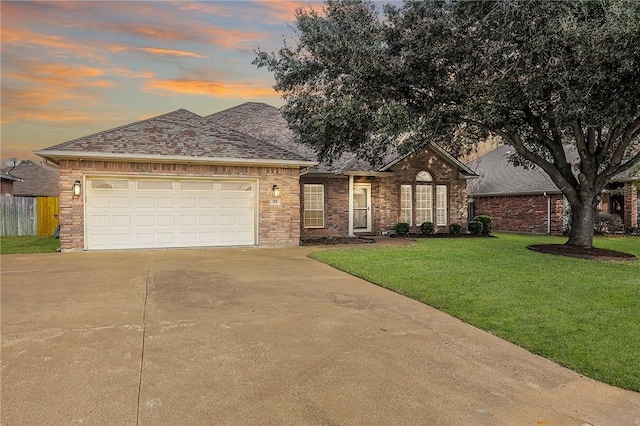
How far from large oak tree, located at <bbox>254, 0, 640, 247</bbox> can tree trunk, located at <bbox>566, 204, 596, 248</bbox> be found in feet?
0.10

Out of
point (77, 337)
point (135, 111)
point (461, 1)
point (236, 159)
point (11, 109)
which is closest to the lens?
point (77, 337)

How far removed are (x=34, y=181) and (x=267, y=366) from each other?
115ft

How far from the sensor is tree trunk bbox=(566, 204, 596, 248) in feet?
41.2

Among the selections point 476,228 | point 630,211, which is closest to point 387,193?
point 476,228

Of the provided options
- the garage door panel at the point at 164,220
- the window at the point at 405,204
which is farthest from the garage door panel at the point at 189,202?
the window at the point at 405,204

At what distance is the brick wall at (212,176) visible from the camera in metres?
11.4

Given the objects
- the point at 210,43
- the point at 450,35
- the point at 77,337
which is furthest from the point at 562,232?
the point at 77,337

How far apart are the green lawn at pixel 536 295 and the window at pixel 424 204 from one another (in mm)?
6617

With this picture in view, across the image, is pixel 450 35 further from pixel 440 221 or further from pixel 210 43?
pixel 440 221

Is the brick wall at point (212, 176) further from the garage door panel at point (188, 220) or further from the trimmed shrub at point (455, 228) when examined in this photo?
the trimmed shrub at point (455, 228)

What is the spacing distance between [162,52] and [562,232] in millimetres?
18899

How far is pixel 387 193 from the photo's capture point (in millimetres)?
17766

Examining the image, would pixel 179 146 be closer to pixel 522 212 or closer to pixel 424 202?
pixel 424 202

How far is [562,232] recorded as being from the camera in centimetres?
1942
